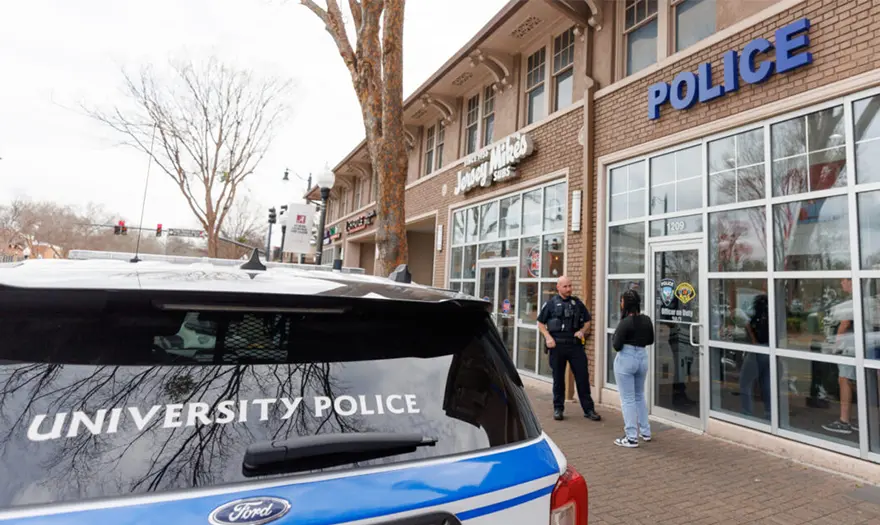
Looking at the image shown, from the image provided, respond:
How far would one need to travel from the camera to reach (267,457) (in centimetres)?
108

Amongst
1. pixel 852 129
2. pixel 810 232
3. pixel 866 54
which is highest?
pixel 866 54

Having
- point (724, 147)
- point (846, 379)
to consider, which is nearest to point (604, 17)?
point (724, 147)

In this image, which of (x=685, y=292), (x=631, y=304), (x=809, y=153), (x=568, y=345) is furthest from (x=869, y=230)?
(x=568, y=345)

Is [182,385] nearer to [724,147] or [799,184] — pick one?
[799,184]

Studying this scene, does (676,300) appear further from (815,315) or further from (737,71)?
(737,71)

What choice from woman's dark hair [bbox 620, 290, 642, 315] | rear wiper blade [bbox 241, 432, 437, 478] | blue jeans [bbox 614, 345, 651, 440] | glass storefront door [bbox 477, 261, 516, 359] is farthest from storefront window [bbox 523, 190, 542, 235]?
rear wiper blade [bbox 241, 432, 437, 478]

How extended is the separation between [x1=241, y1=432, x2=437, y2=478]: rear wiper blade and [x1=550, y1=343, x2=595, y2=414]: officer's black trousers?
18.6 ft

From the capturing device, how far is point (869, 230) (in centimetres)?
460

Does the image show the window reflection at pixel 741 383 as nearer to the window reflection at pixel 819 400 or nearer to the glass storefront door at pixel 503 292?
the window reflection at pixel 819 400

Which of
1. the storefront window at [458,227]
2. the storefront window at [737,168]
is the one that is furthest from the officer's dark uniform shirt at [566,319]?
the storefront window at [458,227]

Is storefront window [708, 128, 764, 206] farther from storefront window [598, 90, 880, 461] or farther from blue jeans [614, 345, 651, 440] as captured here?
blue jeans [614, 345, 651, 440]

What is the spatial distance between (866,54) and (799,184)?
4.52 ft

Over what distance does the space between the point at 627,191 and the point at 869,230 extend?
321 centimetres

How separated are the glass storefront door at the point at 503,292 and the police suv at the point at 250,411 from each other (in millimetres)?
8155
